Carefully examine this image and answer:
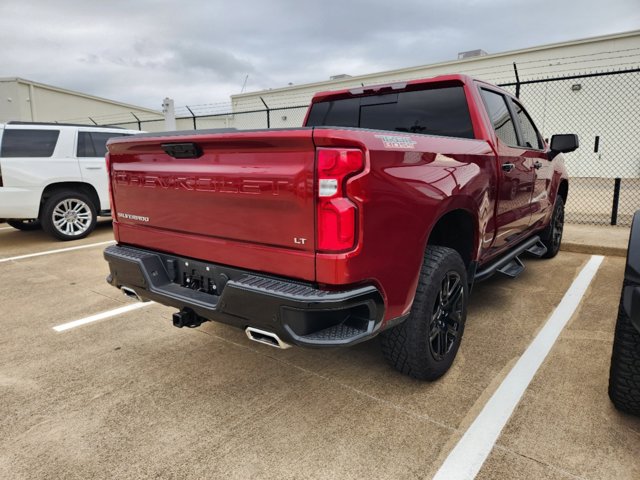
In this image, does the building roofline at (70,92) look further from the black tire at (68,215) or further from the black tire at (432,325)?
the black tire at (432,325)

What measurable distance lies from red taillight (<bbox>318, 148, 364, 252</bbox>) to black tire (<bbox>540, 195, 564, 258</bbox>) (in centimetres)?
431

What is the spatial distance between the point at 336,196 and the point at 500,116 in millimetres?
2419

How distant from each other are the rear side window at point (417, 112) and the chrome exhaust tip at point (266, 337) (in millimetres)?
2112

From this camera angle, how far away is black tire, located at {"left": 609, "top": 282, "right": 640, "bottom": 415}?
2.27 metres

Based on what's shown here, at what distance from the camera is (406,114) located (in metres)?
3.55

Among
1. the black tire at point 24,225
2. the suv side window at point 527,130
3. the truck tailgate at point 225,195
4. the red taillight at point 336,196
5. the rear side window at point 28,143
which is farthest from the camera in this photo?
the black tire at point 24,225

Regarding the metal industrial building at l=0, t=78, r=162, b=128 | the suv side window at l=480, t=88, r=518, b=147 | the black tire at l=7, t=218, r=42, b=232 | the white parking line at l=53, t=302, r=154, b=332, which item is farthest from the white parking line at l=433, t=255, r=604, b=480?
the metal industrial building at l=0, t=78, r=162, b=128

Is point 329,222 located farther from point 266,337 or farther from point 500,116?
point 500,116

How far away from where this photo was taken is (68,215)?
7.42 meters

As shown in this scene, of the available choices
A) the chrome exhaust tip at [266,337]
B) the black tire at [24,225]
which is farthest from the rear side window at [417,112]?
the black tire at [24,225]

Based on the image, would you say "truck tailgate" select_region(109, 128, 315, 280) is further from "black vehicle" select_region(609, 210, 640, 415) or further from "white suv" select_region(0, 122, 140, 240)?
"white suv" select_region(0, 122, 140, 240)

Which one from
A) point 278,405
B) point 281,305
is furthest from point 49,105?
point 281,305

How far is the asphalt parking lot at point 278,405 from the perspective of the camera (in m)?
2.12

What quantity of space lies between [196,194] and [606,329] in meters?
3.32
